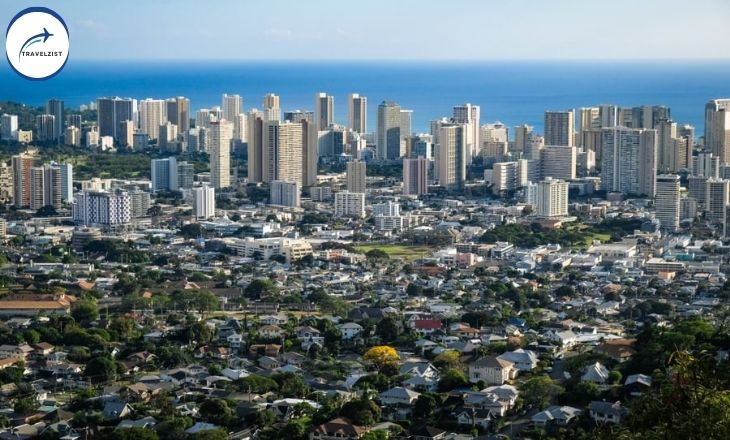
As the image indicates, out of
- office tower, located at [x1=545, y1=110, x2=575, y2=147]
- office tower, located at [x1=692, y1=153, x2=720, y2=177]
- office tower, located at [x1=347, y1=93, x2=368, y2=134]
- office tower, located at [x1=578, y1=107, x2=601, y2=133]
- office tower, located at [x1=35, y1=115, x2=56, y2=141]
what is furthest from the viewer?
office tower, located at [x1=347, y1=93, x2=368, y2=134]

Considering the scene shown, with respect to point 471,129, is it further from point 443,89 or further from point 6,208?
point 443,89

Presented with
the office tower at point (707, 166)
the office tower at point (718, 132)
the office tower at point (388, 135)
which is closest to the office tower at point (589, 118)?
the office tower at point (718, 132)

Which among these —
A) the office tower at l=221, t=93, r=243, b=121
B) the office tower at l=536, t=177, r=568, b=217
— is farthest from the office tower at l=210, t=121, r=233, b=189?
the office tower at l=221, t=93, r=243, b=121

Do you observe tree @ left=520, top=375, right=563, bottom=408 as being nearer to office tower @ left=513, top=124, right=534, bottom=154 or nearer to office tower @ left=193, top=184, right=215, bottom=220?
office tower @ left=193, top=184, right=215, bottom=220

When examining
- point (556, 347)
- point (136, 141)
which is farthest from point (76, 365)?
point (136, 141)

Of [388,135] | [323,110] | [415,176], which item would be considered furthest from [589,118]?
[415,176]
